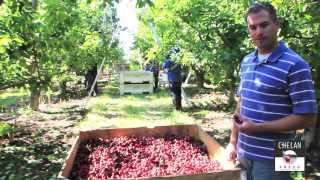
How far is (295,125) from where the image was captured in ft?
9.39

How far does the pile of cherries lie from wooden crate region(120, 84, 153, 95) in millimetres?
15168

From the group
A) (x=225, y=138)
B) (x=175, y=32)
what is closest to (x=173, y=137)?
(x=225, y=138)

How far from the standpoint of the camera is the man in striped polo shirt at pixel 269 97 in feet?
9.33

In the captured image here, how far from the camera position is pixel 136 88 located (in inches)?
853

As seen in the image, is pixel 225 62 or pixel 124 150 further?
pixel 225 62

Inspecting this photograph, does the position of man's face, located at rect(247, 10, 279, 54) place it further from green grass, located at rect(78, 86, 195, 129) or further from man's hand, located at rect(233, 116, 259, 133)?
green grass, located at rect(78, 86, 195, 129)

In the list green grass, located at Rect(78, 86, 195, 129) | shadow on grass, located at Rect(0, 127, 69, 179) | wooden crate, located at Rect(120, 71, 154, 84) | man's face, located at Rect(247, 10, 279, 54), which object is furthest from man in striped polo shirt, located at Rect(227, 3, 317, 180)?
wooden crate, located at Rect(120, 71, 154, 84)

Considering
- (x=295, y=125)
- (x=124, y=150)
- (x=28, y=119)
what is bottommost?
(x=28, y=119)

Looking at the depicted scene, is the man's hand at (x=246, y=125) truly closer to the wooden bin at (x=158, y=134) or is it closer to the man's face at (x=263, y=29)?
the man's face at (x=263, y=29)

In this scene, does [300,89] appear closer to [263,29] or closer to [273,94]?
[273,94]

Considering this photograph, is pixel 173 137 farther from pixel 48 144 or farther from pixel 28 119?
pixel 28 119

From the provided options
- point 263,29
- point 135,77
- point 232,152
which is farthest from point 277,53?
point 135,77

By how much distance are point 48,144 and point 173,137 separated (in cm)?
404

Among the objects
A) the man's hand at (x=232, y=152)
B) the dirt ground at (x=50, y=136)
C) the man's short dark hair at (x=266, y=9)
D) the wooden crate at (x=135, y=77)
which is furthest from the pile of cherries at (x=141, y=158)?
the wooden crate at (x=135, y=77)
